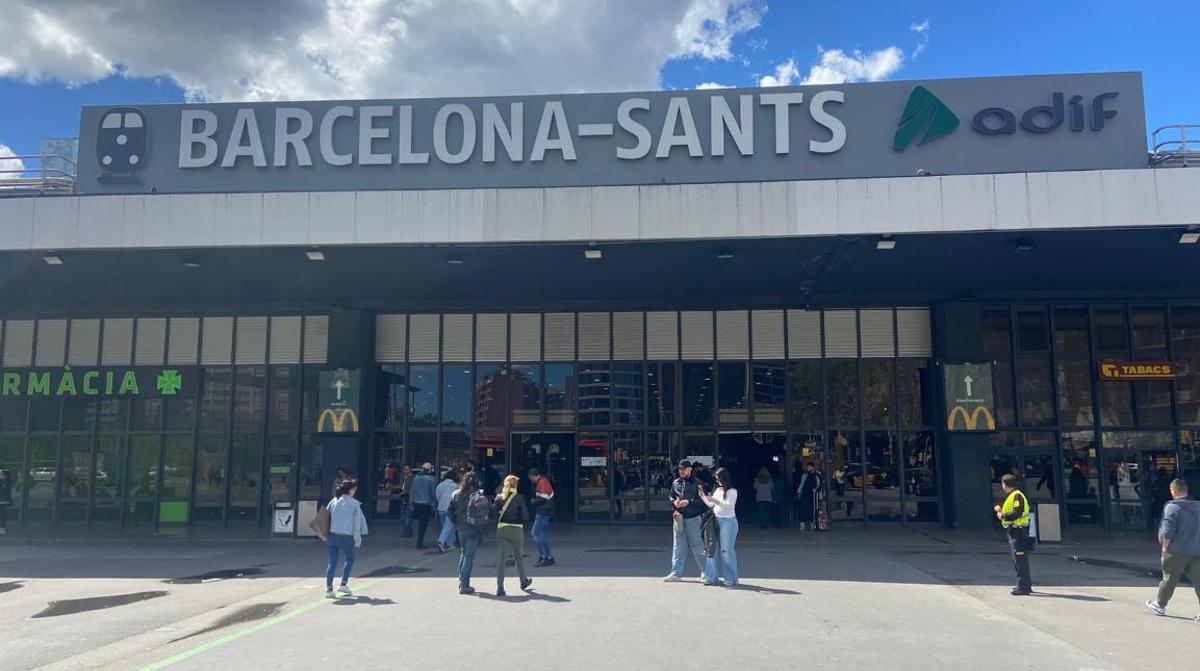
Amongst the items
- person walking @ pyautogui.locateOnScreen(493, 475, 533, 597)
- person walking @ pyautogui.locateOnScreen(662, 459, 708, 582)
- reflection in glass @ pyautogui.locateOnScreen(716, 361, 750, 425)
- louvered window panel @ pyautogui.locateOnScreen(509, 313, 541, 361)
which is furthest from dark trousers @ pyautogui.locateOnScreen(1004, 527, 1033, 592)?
louvered window panel @ pyautogui.locateOnScreen(509, 313, 541, 361)

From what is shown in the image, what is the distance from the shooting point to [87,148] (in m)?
19.0

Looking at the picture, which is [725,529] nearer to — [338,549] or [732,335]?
[338,549]

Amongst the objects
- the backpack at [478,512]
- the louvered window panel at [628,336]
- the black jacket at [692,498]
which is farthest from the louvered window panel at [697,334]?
the backpack at [478,512]

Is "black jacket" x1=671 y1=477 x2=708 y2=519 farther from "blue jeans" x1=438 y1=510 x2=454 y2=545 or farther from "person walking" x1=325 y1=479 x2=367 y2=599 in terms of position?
"blue jeans" x1=438 y1=510 x2=454 y2=545

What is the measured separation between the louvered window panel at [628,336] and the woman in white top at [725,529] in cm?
974

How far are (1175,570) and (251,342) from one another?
1975 centimetres

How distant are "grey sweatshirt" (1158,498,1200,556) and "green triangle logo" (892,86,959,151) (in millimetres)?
9634

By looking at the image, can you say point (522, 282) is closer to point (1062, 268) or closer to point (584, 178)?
point (584, 178)

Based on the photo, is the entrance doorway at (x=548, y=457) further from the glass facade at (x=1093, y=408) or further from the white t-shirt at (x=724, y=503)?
the glass facade at (x=1093, y=408)

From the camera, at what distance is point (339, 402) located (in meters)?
20.4

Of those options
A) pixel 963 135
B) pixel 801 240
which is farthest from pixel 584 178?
pixel 963 135

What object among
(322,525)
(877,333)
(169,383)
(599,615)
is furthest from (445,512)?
(877,333)

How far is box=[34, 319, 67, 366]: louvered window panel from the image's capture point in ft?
73.2

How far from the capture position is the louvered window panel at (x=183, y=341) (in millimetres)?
22109
